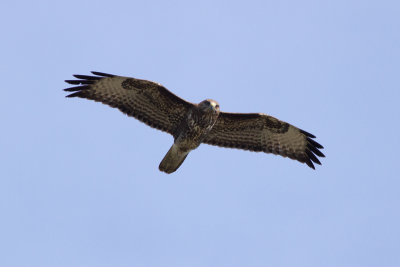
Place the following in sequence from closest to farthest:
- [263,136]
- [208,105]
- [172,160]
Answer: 1. [208,105]
2. [172,160]
3. [263,136]

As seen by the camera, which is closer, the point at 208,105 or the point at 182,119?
the point at 208,105

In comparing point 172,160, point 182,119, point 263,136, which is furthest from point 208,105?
point 263,136

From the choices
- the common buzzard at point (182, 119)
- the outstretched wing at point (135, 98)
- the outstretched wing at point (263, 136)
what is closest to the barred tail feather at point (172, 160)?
the common buzzard at point (182, 119)

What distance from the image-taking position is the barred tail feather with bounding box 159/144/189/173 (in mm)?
16656

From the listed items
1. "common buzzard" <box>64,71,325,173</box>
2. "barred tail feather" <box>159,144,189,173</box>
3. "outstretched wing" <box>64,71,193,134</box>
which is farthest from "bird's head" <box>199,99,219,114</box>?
"barred tail feather" <box>159,144,189,173</box>

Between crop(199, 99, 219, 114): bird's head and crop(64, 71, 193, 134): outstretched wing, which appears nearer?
crop(199, 99, 219, 114): bird's head

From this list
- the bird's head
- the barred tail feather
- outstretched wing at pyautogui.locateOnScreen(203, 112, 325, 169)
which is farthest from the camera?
outstretched wing at pyautogui.locateOnScreen(203, 112, 325, 169)

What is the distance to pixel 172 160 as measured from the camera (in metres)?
16.7

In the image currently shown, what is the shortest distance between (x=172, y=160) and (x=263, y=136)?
7.17 feet

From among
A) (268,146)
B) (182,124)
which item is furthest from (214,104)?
(268,146)

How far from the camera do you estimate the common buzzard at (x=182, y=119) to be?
16688 mm

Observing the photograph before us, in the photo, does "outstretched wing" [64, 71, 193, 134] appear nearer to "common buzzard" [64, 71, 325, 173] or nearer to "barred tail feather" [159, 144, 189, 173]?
"common buzzard" [64, 71, 325, 173]

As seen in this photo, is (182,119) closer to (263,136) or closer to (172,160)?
(172,160)

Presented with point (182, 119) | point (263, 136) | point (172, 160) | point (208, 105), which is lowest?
point (172, 160)
